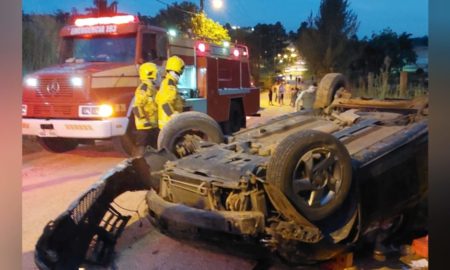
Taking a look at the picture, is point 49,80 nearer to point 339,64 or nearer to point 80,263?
point 80,263

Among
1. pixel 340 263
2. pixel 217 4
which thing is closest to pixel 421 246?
pixel 340 263

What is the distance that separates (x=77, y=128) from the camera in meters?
3.75

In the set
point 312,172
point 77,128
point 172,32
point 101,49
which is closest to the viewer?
point 312,172

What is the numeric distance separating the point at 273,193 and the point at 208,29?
6.93 ft

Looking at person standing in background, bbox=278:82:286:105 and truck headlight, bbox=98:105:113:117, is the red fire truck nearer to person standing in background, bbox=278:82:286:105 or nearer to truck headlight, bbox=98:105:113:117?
truck headlight, bbox=98:105:113:117

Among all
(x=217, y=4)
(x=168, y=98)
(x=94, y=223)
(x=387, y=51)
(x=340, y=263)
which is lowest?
(x=340, y=263)

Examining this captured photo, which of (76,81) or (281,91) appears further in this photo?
(76,81)

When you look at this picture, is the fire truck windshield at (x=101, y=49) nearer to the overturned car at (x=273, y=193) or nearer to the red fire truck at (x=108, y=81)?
the red fire truck at (x=108, y=81)

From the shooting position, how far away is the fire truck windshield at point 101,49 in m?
4.40

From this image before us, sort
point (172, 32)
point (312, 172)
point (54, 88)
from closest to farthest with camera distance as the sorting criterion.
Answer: point (312, 172) < point (54, 88) < point (172, 32)

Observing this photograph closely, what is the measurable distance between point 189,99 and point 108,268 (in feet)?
7.30

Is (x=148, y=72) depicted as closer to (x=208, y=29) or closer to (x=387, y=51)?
(x=208, y=29)

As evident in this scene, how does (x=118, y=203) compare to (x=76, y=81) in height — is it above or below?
below

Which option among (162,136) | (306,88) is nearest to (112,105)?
(162,136)
